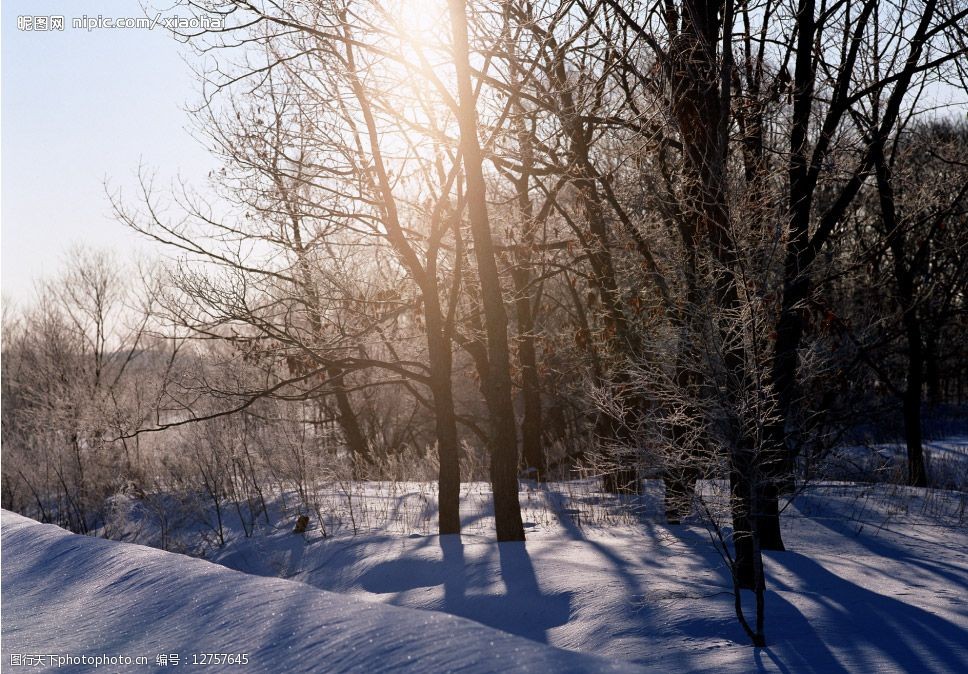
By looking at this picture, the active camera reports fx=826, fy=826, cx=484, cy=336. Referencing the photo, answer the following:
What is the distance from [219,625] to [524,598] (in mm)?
2325

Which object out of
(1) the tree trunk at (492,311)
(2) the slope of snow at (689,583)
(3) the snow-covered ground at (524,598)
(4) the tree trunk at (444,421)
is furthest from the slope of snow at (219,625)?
(4) the tree trunk at (444,421)

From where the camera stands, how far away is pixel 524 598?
5.59 m

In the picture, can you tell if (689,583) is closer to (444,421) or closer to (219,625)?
(219,625)

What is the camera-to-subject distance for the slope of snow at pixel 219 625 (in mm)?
3061

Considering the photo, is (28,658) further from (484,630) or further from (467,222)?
(467,222)

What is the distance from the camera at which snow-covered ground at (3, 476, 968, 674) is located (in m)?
3.49

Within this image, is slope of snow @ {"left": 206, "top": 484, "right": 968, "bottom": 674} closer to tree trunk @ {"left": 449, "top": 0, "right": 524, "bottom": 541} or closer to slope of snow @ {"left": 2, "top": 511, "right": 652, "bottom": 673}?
tree trunk @ {"left": 449, "top": 0, "right": 524, "bottom": 541}

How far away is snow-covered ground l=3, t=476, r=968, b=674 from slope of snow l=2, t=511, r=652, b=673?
1cm

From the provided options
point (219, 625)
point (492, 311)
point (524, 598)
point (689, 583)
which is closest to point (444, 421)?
point (492, 311)

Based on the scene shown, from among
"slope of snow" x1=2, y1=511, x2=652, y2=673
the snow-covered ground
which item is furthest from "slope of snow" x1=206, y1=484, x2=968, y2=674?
"slope of snow" x1=2, y1=511, x2=652, y2=673

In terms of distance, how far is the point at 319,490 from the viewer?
12.1 meters

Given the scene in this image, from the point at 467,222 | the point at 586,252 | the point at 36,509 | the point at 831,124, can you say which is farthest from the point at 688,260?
the point at 36,509

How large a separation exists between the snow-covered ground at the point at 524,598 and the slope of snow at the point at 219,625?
0.04 ft

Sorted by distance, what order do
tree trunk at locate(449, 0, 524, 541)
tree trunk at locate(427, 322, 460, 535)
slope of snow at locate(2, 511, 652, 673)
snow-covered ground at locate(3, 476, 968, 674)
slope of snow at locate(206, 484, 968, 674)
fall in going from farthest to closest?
1. tree trunk at locate(427, 322, 460, 535)
2. tree trunk at locate(449, 0, 524, 541)
3. slope of snow at locate(206, 484, 968, 674)
4. snow-covered ground at locate(3, 476, 968, 674)
5. slope of snow at locate(2, 511, 652, 673)
